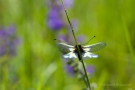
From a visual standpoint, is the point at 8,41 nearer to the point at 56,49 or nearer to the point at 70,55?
the point at 56,49

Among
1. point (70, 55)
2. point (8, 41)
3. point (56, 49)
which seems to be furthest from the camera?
point (56, 49)

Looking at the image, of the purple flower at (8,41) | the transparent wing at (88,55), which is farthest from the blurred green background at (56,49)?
the transparent wing at (88,55)

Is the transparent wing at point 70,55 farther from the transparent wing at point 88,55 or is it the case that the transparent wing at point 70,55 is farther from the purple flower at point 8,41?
the purple flower at point 8,41

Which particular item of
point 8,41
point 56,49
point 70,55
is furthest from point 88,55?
point 56,49

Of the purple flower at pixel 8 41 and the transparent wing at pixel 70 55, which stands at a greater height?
the purple flower at pixel 8 41

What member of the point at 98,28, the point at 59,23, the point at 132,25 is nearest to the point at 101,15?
the point at 98,28

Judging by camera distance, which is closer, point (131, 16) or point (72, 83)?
point (72, 83)

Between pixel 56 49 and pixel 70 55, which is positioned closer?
pixel 70 55

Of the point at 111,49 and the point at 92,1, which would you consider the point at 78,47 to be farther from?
the point at 92,1

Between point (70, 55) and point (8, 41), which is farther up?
point (8, 41)
